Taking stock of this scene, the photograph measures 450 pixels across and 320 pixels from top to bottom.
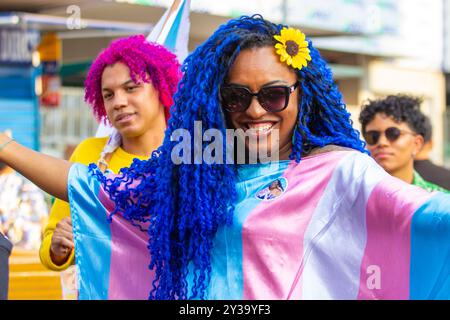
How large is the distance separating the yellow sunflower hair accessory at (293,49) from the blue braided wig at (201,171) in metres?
0.03

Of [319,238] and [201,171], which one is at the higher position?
[201,171]

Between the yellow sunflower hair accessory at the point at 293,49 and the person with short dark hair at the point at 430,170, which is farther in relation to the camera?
the person with short dark hair at the point at 430,170

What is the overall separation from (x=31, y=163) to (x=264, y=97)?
75cm

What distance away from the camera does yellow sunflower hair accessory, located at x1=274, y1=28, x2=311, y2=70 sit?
8.53ft

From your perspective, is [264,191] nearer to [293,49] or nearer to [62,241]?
[293,49]

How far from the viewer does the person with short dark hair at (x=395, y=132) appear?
486 centimetres

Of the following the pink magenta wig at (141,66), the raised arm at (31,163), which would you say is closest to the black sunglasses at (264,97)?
the raised arm at (31,163)

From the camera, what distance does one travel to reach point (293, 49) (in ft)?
8.58

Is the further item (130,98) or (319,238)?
(130,98)

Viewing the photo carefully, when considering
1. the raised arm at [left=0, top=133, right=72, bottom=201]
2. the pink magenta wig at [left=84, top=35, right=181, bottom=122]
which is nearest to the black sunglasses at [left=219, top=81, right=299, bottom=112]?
the raised arm at [left=0, top=133, right=72, bottom=201]

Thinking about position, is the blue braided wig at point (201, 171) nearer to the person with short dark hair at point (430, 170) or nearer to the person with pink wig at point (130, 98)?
the person with pink wig at point (130, 98)

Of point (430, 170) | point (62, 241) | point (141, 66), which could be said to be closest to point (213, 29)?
point (430, 170)

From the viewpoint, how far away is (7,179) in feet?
20.7

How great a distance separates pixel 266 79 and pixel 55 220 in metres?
1.46
